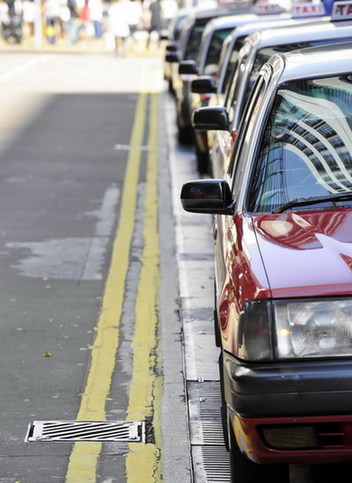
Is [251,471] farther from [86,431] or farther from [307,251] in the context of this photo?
[86,431]

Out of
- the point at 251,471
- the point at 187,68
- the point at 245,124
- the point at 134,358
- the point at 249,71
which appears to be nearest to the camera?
the point at 251,471

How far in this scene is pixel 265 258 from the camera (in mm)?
4766

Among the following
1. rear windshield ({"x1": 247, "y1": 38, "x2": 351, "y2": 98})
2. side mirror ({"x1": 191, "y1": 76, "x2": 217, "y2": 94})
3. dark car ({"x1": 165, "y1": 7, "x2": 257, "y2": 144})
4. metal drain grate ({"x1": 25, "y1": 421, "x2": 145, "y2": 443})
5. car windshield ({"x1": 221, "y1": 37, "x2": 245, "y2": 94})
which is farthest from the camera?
dark car ({"x1": 165, "y1": 7, "x2": 257, "y2": 144})

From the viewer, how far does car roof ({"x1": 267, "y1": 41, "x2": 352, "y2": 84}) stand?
19.4 feet

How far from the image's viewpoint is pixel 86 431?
20.8 ft

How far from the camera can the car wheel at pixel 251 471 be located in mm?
4840

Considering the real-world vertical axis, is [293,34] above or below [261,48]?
above

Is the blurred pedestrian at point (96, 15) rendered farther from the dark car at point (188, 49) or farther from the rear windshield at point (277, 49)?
the rear windshield at point (277, 49)

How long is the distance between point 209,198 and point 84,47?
4453 centimetres

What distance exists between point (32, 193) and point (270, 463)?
32.9 ft

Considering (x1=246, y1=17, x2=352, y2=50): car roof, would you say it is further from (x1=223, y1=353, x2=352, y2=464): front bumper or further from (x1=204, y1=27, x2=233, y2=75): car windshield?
(x1=204, y1=27, x2=233, y2=75): car windshield

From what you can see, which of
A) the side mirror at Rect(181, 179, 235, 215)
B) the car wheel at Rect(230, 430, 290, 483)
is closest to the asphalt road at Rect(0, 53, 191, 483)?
the car wheel at Rect(230, 430, 290, 483)

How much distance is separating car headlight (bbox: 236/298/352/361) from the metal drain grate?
183 cm

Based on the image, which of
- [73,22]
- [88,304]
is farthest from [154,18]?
[88,304]
